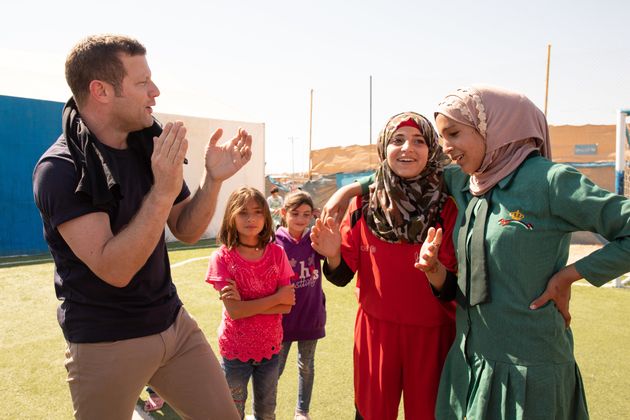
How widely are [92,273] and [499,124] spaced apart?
1690 millimetres

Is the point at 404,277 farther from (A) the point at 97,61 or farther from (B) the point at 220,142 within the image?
(B) the point at 220,142

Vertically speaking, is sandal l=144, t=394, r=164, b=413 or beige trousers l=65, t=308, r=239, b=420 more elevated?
beige trousers l=65, t=308, r=239, b=420

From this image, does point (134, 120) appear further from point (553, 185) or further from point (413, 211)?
point (553, 185)

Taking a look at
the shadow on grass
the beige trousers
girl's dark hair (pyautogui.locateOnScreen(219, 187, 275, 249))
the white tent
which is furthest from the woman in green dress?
the white tent

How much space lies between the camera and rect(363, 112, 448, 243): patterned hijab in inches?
88.7

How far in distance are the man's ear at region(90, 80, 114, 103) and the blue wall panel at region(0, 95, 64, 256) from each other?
35.3 feet

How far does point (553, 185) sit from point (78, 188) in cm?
168

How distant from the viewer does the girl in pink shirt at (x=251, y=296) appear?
9.27 ft

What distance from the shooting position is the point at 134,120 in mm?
2016

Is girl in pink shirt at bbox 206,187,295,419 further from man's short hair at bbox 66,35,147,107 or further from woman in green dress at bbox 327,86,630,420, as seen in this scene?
man's short hair at bbox 66,35,147,107

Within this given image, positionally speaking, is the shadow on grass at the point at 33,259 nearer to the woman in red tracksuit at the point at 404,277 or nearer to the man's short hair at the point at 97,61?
the man's short hair at the point at 97,61

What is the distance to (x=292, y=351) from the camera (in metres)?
4.68

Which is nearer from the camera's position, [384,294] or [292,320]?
[384,294]

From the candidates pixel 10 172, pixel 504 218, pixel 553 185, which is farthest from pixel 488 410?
pixel 10 172
